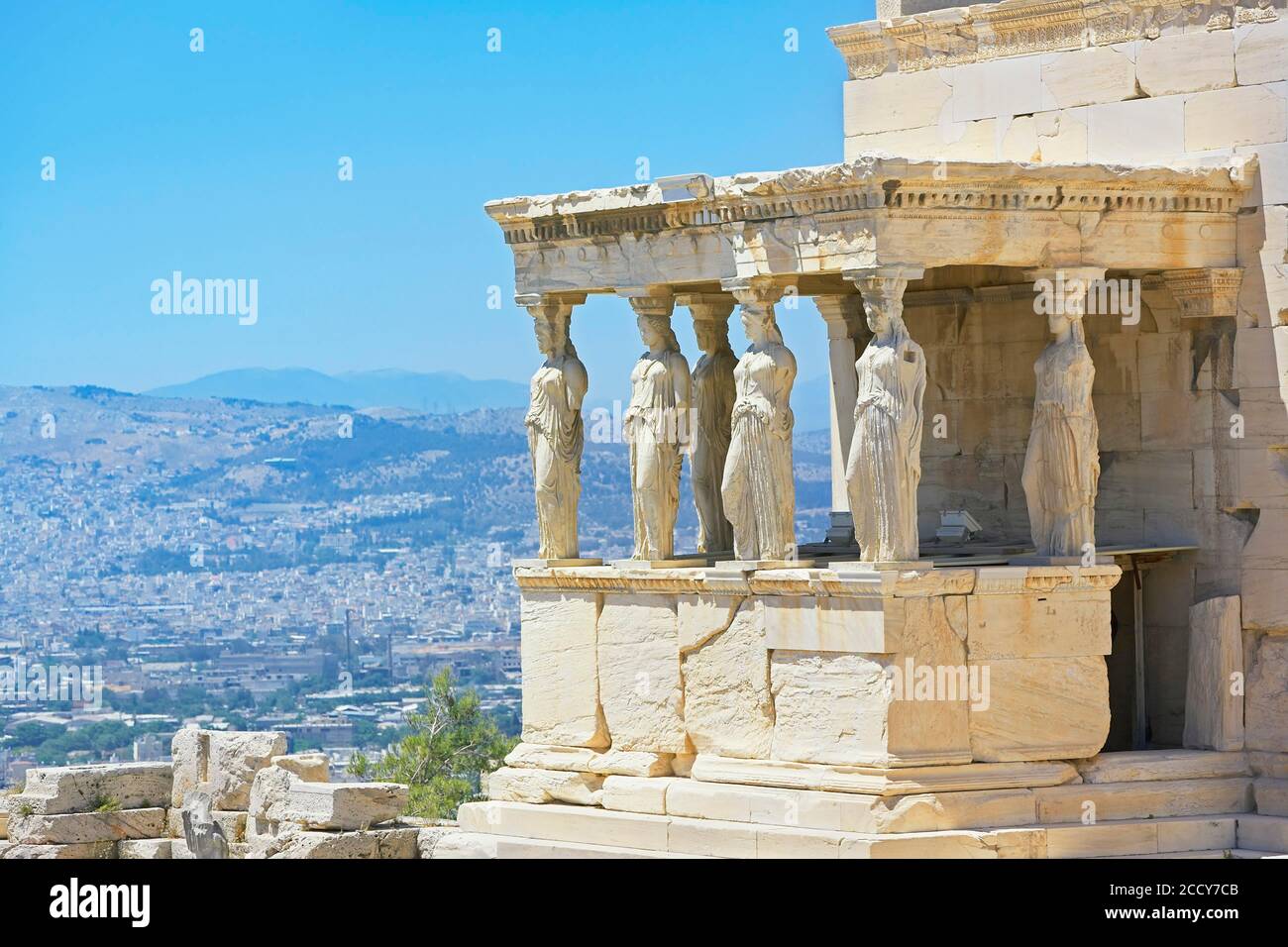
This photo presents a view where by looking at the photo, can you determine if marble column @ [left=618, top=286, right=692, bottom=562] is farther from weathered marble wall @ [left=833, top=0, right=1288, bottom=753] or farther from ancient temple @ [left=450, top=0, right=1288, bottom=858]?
weathered marble wall @ [left=833, top=0, right=1288, bottom=753]

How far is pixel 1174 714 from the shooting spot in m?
21.3

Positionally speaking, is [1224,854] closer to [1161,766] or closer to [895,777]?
[1161,766]

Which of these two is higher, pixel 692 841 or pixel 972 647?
pixel 972 647

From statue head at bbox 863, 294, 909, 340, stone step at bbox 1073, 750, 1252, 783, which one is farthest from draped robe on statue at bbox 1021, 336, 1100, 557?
stone step at bbox 1073, 750, 1252, 783

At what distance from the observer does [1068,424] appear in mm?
19766

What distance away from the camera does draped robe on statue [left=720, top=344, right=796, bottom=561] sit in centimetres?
1980

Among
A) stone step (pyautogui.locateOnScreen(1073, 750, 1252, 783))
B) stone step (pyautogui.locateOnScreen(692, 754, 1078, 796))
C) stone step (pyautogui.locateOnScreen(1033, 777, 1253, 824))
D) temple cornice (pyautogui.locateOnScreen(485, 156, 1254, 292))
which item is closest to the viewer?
stone step (pyautogui.locateOnScreen(692, 754, 1078, 796))

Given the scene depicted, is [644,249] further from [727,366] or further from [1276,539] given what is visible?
[1276,539]

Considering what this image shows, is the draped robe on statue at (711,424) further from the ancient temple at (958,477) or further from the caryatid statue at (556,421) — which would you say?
the caryatid statue at (556,421)

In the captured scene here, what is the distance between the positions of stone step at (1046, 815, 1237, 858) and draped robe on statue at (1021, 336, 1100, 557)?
72.3 inches

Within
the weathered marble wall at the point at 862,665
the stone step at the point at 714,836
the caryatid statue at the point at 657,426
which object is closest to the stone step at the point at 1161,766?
the weathered marble wall at the point at 862,665

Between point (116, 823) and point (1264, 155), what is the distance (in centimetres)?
985
